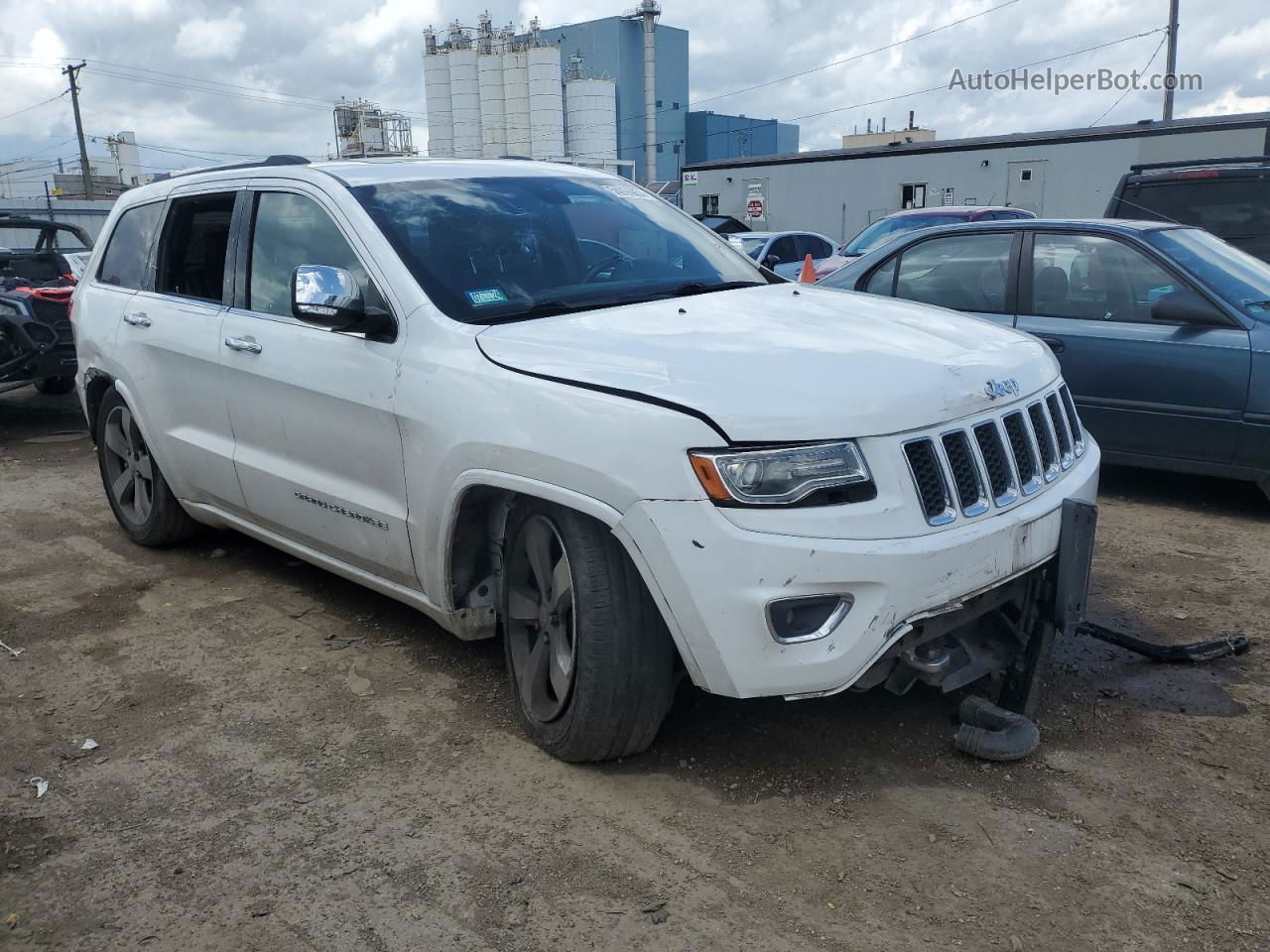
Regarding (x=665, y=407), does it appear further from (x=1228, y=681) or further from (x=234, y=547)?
(x=234, y=547)

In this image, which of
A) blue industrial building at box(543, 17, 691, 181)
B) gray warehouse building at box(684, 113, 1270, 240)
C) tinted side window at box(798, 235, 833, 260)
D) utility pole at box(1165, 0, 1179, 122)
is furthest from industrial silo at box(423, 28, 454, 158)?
tinted side window at box(798, 235, 833, 260)

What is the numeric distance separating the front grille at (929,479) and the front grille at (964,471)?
66 mm

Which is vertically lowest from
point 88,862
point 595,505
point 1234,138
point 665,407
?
point 88,862

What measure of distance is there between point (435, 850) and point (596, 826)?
1.40ft

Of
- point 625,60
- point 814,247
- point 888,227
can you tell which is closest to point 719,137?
point 625,60

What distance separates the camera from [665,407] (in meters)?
2.81

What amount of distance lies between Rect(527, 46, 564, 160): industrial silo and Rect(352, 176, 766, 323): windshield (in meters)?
48.5

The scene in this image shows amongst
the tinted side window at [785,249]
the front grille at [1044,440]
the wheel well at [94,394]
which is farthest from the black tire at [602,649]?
the tinted side window at [785,249]

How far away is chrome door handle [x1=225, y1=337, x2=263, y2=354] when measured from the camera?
419cm

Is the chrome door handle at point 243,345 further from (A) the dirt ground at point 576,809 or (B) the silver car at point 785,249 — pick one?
(B) the silver car at point 785,249

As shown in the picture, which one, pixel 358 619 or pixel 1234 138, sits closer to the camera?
pixel 358 619

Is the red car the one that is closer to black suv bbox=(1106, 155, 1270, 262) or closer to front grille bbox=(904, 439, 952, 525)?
black suv bbox=(1106, 155, 1270, 262)

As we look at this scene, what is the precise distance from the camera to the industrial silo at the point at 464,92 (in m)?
52.0

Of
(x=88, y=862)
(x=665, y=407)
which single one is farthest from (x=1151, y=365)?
(x=88, y=862)
